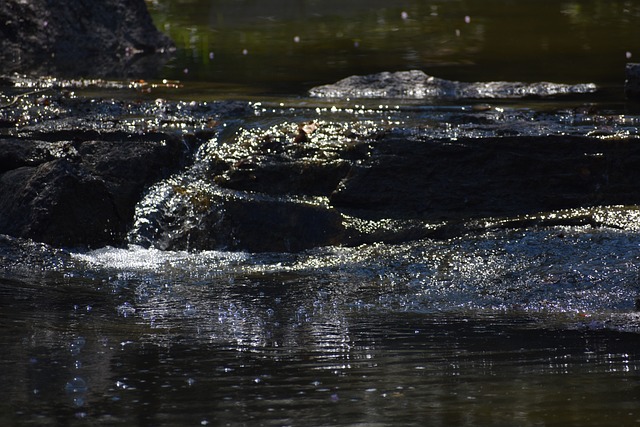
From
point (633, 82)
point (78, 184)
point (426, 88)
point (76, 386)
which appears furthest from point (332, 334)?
point (426, 88)

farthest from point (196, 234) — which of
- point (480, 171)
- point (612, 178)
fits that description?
point (612, 178)

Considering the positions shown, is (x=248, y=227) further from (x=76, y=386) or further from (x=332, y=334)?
(x=76, y=386)

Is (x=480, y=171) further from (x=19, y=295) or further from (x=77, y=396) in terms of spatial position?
(x=77, y=396)

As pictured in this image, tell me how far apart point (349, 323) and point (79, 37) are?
1079cm

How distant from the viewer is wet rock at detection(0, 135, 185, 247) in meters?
7.52

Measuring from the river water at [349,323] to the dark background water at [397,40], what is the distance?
213cm

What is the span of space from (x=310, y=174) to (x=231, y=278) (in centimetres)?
158

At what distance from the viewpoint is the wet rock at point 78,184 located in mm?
7523

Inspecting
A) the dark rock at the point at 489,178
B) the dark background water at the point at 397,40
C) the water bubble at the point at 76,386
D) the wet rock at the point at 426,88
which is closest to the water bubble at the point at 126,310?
the water bubble at the point at 76,386

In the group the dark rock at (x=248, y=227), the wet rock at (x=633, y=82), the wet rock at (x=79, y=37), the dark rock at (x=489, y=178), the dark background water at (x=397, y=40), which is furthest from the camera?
the wet rock at (x=79, y=37)

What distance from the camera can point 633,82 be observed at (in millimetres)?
10062

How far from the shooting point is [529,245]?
6785mm

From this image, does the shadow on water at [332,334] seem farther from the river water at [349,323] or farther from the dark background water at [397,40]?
the dark background water at [397,40]

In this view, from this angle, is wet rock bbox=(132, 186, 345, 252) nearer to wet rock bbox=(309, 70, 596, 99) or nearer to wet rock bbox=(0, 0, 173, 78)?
wet rock bbox=(309, 70, 596, 99)
